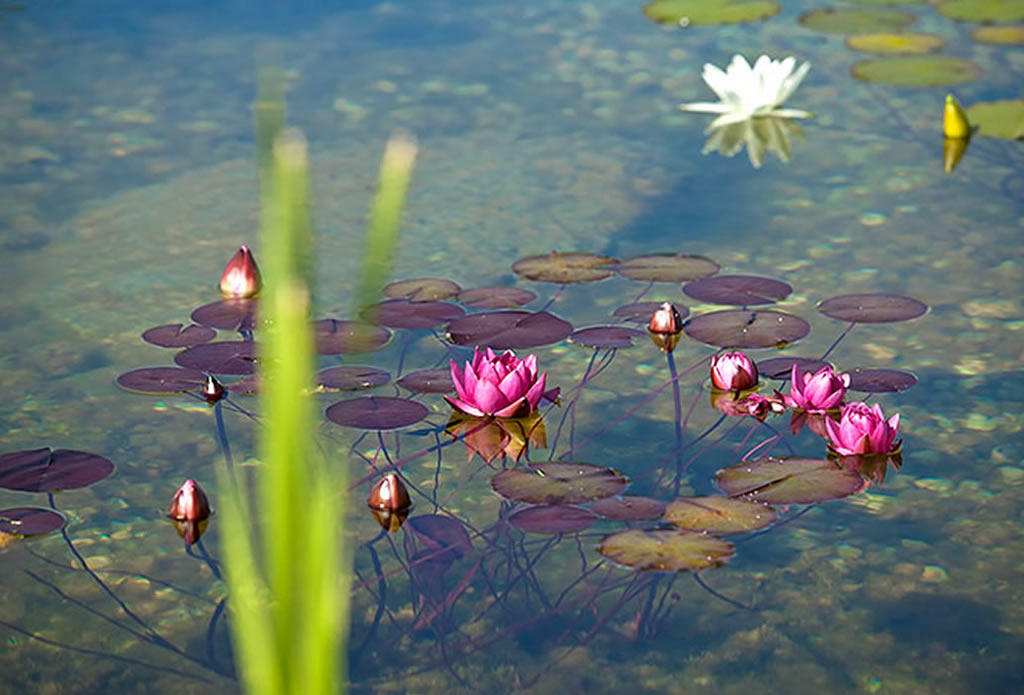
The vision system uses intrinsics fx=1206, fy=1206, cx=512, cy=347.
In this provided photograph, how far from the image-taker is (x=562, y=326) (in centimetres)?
278

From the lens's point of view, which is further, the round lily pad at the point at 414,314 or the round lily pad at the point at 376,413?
the round lily pad at the point at 414,314

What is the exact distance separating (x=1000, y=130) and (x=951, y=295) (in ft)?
4.15

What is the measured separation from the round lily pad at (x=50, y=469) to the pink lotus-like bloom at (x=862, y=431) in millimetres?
1397

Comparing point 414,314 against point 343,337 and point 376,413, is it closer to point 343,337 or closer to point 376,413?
point 343,337

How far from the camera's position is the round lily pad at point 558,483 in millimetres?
2139

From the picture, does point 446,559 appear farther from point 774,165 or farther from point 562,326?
point 774,165

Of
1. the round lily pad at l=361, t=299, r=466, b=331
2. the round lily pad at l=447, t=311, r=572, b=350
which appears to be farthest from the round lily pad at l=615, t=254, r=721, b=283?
the round lily pad at l=361, t=299, r=466, b=331

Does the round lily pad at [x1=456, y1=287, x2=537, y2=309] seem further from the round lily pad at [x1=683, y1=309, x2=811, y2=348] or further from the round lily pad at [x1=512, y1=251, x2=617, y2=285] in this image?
the round lily pad at [x1=683, y1=309, x2=811, y2=348]

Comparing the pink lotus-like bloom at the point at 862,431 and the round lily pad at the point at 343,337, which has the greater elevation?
the round lily pad at the point at 343,337

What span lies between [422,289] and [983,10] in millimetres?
3427

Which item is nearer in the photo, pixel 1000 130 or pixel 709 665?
pixel 709 665

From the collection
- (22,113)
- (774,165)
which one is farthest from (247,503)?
(22,113)

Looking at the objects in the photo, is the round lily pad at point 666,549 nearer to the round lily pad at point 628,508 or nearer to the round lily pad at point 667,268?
the round lily pad at point 628,508

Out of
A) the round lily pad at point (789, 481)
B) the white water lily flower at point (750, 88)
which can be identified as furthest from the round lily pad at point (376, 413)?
the white water lily flower at point (750, 88)
